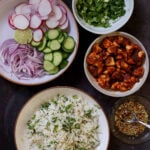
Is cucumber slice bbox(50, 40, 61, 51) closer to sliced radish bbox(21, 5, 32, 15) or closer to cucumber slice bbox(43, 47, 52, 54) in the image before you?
cucumber slice bbox(43, 47, 52, 54)

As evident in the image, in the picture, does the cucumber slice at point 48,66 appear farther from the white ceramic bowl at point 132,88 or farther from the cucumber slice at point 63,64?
the white ceramic bowl at point 132,88

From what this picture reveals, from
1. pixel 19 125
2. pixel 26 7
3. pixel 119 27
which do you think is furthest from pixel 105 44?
pixel 19 125

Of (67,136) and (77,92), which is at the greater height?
(77,92)

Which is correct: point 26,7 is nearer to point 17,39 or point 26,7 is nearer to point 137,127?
point 17,39

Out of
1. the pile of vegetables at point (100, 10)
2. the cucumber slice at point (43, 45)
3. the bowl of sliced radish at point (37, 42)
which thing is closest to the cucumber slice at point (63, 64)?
the bowl of sliced radish at point (37, 42)

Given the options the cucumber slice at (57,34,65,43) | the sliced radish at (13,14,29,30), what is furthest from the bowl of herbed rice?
the sliced radish at (13,14,29,30)

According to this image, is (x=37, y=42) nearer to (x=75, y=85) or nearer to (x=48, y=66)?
(x=48, y=66)

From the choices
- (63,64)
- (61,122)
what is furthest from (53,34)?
(61,122)
